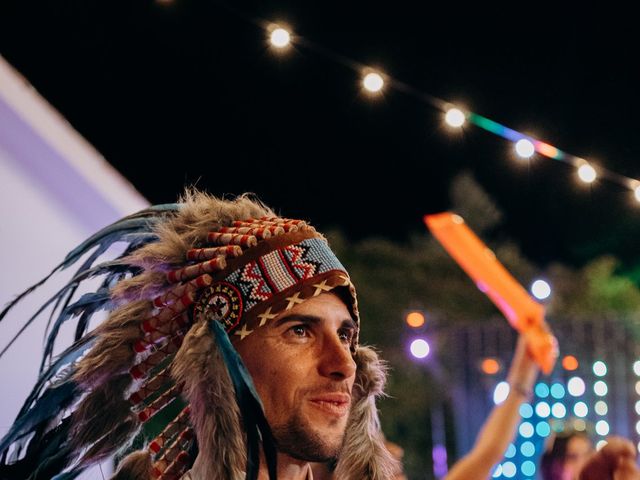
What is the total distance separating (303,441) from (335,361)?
5.5 inches

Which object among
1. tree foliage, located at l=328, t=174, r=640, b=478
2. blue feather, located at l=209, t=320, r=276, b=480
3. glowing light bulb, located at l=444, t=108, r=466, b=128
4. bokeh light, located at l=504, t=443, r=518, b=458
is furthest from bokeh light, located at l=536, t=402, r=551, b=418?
blue feather, located at l=209, t=320, r=276, b=480

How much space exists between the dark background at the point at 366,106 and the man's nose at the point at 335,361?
5.93ft

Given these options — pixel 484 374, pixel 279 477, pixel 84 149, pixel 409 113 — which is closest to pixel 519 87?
pixel 409 113

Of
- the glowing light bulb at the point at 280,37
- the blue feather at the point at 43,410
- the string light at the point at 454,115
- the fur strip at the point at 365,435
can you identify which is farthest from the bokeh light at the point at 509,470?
the blue feather at the point at 43,410

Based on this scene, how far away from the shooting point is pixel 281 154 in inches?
211

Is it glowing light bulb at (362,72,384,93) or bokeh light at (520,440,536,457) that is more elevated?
glowing light bulb at (362,72,384,93)

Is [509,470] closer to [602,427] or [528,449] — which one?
[528,449]

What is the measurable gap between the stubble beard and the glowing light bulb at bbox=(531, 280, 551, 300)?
16.4 ft

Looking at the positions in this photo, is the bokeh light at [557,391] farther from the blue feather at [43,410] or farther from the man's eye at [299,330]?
the blue feather at [43,410]

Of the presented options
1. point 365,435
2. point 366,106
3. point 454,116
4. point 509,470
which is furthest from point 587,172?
point 365,435

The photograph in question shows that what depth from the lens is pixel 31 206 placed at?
5.70 feet

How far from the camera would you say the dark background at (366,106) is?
372 centimetres

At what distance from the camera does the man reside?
1.48m

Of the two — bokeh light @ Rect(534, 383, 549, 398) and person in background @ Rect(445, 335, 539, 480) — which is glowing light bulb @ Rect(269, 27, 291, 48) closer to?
person in background @ Rect(445, 335, 539, 480)
